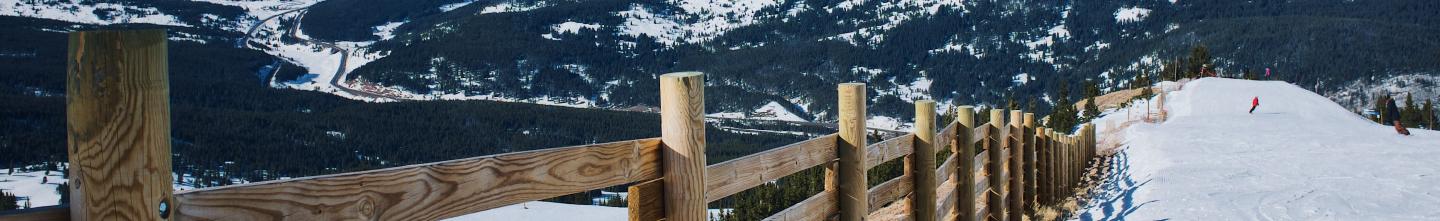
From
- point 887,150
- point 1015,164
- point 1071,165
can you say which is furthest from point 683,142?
point 1071,165

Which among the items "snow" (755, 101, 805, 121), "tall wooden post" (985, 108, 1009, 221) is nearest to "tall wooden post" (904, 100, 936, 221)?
"tall wooden post" (985, 108, 1009, 221)

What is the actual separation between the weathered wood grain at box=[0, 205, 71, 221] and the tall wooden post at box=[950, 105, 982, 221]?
5841 mm

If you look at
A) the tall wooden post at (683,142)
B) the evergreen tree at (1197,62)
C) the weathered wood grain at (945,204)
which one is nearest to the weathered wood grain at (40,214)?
the tall wooden post at (683,142)

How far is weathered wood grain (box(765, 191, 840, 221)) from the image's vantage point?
438cm

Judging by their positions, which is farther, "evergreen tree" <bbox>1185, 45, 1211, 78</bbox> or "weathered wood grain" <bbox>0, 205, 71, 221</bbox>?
"evergreen tree" <bbox>1185, 45, 1211, 78</bbox>

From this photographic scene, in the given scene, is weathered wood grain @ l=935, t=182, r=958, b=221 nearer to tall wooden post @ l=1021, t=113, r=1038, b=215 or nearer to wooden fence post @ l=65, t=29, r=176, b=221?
tall wooden post @ l=1021, t=113, r=1038, b=215

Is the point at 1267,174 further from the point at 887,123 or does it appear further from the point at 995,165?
the point at 887,123

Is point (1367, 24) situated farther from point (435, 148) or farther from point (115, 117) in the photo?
point (115, 117)

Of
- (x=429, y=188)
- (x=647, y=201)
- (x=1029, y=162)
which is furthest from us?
(x=1029, y=162)

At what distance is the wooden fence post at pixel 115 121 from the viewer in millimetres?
2027

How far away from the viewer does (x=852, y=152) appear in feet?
16.2

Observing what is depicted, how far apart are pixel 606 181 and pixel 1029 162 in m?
8.33

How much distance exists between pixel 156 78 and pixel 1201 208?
10170 millimetres

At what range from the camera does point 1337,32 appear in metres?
165
